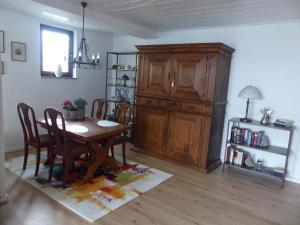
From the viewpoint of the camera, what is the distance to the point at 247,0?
98.0 inches

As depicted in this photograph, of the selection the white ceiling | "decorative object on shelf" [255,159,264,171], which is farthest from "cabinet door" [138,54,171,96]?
"decorative object on shelf" [255,159,264,171]

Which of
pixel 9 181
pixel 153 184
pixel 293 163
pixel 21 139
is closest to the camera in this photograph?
pixel 9 181

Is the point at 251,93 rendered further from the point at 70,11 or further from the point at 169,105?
the point at 70,11

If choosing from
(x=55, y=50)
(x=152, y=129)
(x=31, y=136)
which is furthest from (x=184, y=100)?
(x=55, y=50)

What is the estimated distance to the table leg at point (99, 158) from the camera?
9.52 feet

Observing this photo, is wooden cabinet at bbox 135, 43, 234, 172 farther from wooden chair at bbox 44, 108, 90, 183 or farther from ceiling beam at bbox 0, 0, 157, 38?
wooden chair at bbox 44, 108, 90, 183

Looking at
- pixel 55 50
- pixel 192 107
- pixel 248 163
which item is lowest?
pixel 248 163

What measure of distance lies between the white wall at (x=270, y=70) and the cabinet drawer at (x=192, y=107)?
0.66 metres

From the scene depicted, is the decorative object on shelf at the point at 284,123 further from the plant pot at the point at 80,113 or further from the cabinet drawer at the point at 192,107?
the plant pot at the point at 80,113

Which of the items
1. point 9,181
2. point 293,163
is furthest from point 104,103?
point 293,163

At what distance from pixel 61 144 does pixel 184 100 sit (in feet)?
6.11

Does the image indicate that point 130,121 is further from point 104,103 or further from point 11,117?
point 11,117

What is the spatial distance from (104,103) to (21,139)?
1.55 metres

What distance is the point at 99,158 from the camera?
3014 millimetres
